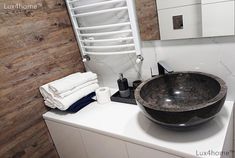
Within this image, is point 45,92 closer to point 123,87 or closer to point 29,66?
point 29,66

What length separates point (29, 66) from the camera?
135cm

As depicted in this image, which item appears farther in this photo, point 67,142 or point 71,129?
point 67,142

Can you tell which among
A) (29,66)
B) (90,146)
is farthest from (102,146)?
(29,66)

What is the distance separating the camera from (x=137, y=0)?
1196mm

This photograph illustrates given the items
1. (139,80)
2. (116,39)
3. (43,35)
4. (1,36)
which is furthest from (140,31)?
(1,36)

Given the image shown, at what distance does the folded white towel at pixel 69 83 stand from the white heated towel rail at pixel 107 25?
0.63ft

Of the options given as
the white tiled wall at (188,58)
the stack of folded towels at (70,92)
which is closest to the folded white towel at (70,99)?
the stack of folded towels at (70,92)

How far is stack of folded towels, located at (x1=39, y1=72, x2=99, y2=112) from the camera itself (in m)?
1.31

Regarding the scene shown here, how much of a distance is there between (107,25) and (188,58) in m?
0.54

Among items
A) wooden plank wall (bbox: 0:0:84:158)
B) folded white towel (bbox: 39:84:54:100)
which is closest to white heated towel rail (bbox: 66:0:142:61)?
wooden plank wall (bbox: 0:0:84:158)

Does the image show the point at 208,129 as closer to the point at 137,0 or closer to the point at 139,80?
the point at 139,80

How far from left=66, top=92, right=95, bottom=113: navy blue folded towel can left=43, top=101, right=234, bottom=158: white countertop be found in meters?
0.03

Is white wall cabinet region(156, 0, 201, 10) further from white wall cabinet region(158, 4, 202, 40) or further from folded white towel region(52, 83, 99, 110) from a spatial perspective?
folded white towel region(52, 83, 99, 110)

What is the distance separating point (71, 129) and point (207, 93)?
34.5 inches
